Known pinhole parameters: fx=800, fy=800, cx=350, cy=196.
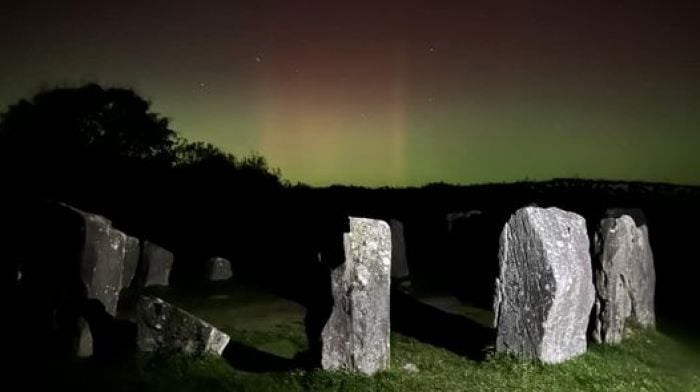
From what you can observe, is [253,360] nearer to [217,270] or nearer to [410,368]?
[410,368]

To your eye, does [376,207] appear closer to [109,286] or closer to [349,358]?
[109,286]

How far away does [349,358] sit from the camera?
→ 46.2 feet

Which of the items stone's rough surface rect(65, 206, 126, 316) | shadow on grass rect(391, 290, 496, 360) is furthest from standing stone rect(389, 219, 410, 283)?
stone's rough surface rect(65, 206, 126, 316)

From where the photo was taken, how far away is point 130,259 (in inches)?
912

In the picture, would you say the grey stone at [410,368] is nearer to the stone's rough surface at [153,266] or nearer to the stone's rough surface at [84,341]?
the stone's rough surface at [84,341]

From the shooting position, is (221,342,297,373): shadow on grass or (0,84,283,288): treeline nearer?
(221,342,297,373): shadow on grass

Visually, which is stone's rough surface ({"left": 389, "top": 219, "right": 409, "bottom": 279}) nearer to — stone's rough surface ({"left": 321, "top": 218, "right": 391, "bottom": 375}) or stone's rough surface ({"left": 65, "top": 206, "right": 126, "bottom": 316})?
stone's rough surface ({"left": 65, "top": 206, "right": 126, "bottom": 316})

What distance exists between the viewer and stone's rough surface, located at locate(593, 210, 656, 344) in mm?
17125

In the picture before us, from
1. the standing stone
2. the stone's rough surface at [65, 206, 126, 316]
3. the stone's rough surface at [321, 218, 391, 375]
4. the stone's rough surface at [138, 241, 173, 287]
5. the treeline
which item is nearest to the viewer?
the stone's rough surface at [321, 218, 391, 375]

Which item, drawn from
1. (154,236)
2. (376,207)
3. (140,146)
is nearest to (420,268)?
(154,236)

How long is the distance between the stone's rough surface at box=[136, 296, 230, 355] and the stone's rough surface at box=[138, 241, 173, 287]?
27.1 feet

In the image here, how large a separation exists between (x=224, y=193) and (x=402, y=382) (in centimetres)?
3353

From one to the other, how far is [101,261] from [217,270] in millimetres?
6552

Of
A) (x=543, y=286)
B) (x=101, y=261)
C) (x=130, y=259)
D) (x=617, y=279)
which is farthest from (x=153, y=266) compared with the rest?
(x=617, y=279)
